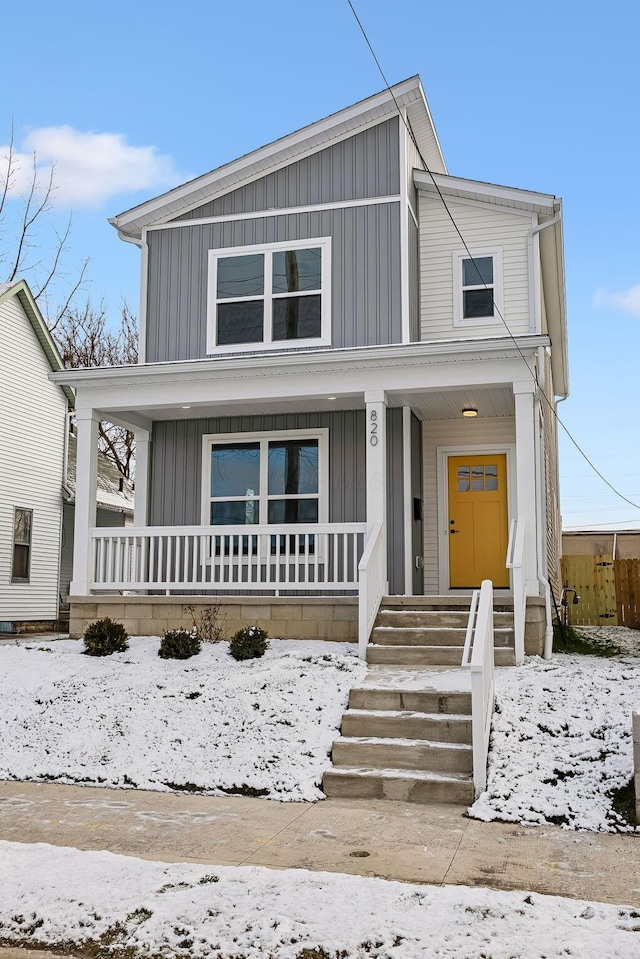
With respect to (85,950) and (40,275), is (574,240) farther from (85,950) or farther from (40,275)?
(40,275)

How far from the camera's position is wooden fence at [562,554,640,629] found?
17109 millimetres

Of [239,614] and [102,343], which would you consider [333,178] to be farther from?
[102,343]

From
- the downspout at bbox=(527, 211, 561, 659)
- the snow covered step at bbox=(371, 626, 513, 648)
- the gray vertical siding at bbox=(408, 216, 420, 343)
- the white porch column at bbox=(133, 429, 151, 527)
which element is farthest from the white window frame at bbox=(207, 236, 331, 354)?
the snow covered step at bbox=(371, 626, 513, 648)

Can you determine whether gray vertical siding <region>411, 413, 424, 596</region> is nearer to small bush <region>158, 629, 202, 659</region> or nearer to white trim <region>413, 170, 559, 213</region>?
white trim <region>413, 170, 559, 213</region>

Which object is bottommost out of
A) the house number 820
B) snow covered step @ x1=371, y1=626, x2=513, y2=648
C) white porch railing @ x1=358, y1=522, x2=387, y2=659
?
snow covered step @ x1=371, y1=626, x2=513, y2=648

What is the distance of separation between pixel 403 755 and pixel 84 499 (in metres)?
6.30

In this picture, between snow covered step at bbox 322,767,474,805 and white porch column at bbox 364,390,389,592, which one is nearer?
snow covered step at bbox 322,767,474,805

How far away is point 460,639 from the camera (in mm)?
9375

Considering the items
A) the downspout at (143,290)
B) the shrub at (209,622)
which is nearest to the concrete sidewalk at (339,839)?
the shrub at (209,622)

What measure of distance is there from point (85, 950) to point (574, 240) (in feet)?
45.8

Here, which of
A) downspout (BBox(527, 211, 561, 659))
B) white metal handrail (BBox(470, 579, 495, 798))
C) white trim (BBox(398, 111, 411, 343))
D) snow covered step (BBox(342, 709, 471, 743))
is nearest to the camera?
white metal handrail (BBox(470, 579, 495, 798))

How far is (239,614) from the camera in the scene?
1081cm

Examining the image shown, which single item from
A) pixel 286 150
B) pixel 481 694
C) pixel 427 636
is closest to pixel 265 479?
pixel 427 636

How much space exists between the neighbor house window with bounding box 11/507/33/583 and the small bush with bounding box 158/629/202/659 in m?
9.87
